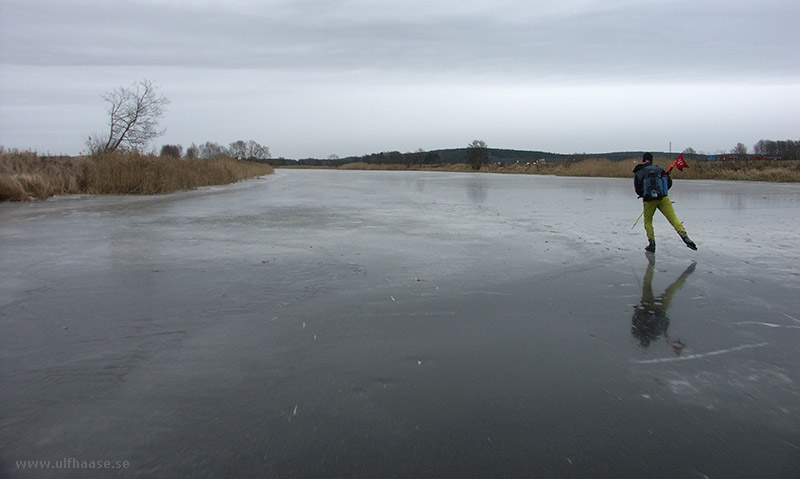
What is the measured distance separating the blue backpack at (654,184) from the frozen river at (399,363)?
3.38 feet

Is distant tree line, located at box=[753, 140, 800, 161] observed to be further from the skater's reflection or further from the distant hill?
the skater's reflection

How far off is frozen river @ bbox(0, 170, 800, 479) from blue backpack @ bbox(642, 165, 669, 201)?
1.03 m

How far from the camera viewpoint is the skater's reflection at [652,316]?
411 centimetres

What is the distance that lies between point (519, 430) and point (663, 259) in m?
6.03

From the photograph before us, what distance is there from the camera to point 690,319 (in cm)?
467

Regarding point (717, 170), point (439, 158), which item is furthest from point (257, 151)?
point (717, 170)

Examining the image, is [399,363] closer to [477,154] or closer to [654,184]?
[654,184]

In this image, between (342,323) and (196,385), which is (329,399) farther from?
(342,323)

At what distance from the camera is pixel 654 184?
8.40 metres

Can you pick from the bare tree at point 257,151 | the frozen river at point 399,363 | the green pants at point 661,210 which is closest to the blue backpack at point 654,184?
the green pants at point 661,210

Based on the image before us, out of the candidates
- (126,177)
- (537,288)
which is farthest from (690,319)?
(126,177)

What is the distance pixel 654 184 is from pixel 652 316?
4415 mm

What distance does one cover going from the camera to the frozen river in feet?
8.21

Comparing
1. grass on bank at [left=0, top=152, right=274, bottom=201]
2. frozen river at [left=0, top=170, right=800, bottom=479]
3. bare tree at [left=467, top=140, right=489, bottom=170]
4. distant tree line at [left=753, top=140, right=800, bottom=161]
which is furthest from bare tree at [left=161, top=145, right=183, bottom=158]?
distant tree line at [left=753, top=140, right=800, bottom=161]
